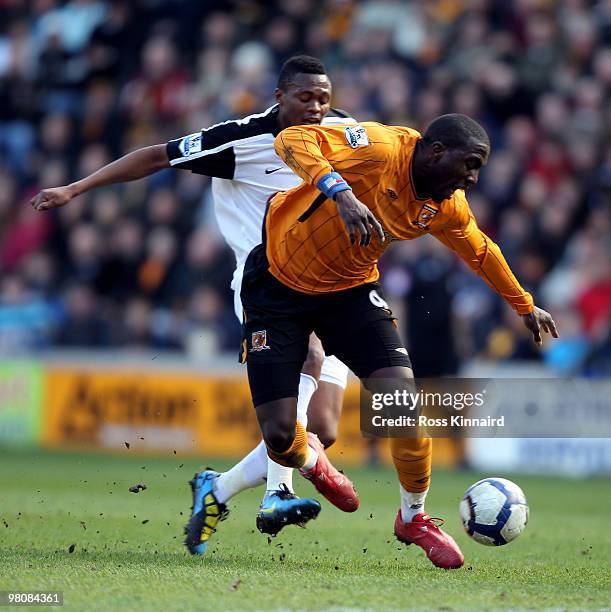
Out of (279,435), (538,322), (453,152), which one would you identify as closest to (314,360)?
(279,435)

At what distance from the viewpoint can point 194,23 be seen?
17125 millimetres

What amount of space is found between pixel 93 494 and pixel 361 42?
7.50 metres

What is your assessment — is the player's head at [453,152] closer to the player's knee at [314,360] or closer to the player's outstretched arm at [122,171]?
the player's knee at [314,360]

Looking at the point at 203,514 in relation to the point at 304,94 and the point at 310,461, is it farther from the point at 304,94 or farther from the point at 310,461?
the point at 304,94

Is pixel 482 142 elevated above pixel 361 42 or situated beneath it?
situated beneath

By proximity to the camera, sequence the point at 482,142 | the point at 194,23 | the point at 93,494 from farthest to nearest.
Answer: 1. the point at 194,23
2. the point at 93,494
3. the point at 482,142

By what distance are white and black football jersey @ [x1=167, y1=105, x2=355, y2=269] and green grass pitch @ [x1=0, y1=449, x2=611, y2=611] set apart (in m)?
1.77

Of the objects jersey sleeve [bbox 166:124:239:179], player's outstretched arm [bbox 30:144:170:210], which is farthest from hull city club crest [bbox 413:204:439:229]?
player's outstretched arm [bbox 30:144:170:210]

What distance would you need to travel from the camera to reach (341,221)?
6.02 metres

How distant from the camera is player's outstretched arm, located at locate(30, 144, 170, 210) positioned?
22.0ft

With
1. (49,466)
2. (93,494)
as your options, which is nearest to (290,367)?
(93,494)

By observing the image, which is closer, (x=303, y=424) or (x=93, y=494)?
(x=303, y=424)

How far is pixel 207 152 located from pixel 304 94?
2.00 feet

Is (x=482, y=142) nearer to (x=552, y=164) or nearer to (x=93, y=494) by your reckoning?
(x=93, y=494)
